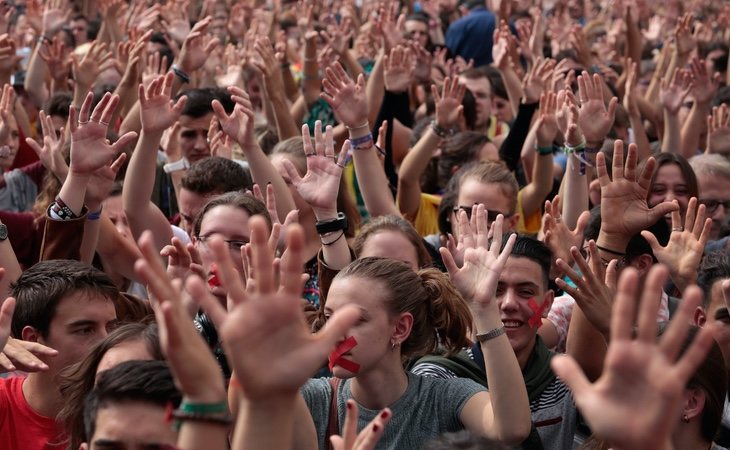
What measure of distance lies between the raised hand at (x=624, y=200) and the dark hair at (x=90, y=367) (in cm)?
182

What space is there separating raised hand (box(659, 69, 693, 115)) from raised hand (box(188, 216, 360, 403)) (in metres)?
4.97

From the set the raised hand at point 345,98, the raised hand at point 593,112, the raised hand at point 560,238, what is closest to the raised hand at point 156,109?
the raised hand at point 345,98

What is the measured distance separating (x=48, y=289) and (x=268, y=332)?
5.40 feet

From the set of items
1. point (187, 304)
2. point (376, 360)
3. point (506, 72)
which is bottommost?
point (506, 72)

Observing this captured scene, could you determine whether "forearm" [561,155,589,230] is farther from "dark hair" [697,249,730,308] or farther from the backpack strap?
the backpack strap

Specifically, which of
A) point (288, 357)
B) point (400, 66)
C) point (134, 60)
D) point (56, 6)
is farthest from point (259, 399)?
point (56, 6)

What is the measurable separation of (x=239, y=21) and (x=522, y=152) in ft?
15.7

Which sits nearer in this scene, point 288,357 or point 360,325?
point 288,357

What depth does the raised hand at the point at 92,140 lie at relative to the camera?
390 centimetres

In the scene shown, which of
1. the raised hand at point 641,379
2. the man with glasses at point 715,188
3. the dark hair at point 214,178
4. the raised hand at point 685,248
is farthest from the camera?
the man with glasses at point 715,188

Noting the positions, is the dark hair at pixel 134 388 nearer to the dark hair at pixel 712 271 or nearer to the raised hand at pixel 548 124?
the dark hair at pixel 712 271

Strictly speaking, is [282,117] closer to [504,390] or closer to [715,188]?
[715,188]

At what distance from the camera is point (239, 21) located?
1040 cm

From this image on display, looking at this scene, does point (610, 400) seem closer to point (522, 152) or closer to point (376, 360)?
point (376, 360)
